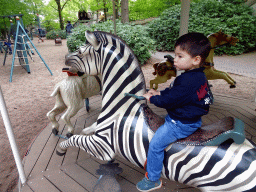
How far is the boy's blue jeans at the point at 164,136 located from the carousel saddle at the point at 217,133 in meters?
0.05

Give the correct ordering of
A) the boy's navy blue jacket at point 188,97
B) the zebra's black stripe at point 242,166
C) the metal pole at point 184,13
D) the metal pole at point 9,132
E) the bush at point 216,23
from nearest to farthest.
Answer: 1. the zebra's black stripe at point 242,166
2. the boy's navy blue jacket at point 188,97
3. the metal pole at point 9,132
4. the metal pole at point 184,13
5. the bush at point 216,23

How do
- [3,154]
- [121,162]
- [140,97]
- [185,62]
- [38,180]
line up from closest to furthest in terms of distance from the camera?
[185,62], [140,97], [38,180], [121,162], [3,154]

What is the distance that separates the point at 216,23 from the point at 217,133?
10184 millimetres

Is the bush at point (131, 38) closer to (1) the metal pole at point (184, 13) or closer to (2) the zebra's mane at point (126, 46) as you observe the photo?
(1) the metal pole at point (184, 13)

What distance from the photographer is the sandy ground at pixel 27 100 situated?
8.72 feet

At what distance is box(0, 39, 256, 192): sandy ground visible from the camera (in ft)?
8.72

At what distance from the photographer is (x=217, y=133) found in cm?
119

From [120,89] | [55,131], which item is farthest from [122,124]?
[55,131]

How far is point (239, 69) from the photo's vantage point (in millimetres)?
7188

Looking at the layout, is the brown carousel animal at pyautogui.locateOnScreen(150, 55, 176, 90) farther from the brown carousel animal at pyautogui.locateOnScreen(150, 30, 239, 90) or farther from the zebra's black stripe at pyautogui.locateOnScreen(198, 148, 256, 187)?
the zebra's black stripe at pyautogui.locateOnScreen(198, 148, 256, 187)

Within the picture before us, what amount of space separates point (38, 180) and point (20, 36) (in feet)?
21.8

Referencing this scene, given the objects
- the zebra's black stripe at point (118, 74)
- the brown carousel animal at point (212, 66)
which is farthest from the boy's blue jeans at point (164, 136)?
the brown carousel animal at point (212, 66)

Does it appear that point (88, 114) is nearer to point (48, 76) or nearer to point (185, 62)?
point (185, 62)

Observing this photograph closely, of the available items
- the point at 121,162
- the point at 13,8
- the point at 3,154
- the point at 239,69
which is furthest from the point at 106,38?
the point at 13,8
